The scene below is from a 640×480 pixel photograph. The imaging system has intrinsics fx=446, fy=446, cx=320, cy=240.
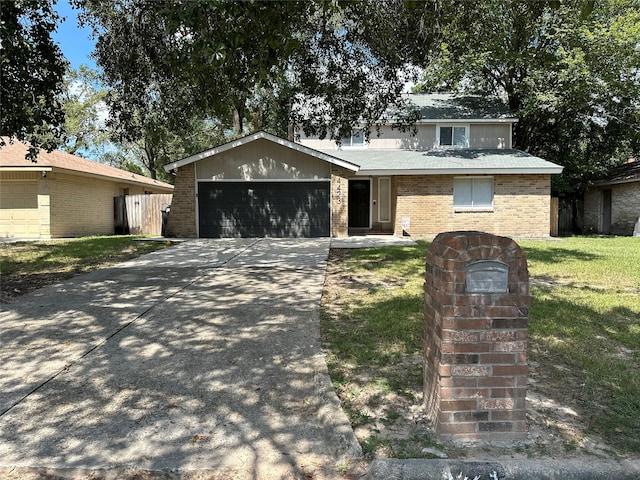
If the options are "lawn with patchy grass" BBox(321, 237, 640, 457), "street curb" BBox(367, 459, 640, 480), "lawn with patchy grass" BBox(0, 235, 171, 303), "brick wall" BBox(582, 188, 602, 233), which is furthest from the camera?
"brick wall" BBox(582, 188, 602, 233)

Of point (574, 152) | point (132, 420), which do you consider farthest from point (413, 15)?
point (574, 152)

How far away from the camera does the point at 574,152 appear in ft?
74.4

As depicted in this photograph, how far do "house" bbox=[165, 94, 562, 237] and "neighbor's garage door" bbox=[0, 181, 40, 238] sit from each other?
5.69 m

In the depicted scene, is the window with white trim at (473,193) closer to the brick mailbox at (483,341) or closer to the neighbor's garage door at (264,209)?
the neighbor's garage door at (264,209)

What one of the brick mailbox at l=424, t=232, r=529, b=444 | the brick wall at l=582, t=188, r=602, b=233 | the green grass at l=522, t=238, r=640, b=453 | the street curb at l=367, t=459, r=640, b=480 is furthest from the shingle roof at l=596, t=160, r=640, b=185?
the street curb at l=367, t=459, r=640, b=480

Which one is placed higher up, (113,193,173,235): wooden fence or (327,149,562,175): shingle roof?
(327,149,562,175): shingle roof

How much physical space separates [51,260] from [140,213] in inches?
442

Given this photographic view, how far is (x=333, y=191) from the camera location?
52.1 feet

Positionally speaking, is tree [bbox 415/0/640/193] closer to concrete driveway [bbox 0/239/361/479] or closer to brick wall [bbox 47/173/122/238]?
concrete driveway [bbox 0/239/361/479]

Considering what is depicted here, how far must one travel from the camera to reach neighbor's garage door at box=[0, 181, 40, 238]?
1714cm

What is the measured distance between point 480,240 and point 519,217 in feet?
50.8

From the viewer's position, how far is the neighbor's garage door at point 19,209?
17.1 metres

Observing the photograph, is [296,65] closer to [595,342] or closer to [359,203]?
[595,342]

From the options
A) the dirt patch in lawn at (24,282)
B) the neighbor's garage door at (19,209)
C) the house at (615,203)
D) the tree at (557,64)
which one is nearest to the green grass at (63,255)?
the dirt patch in lawn at (24,282)
